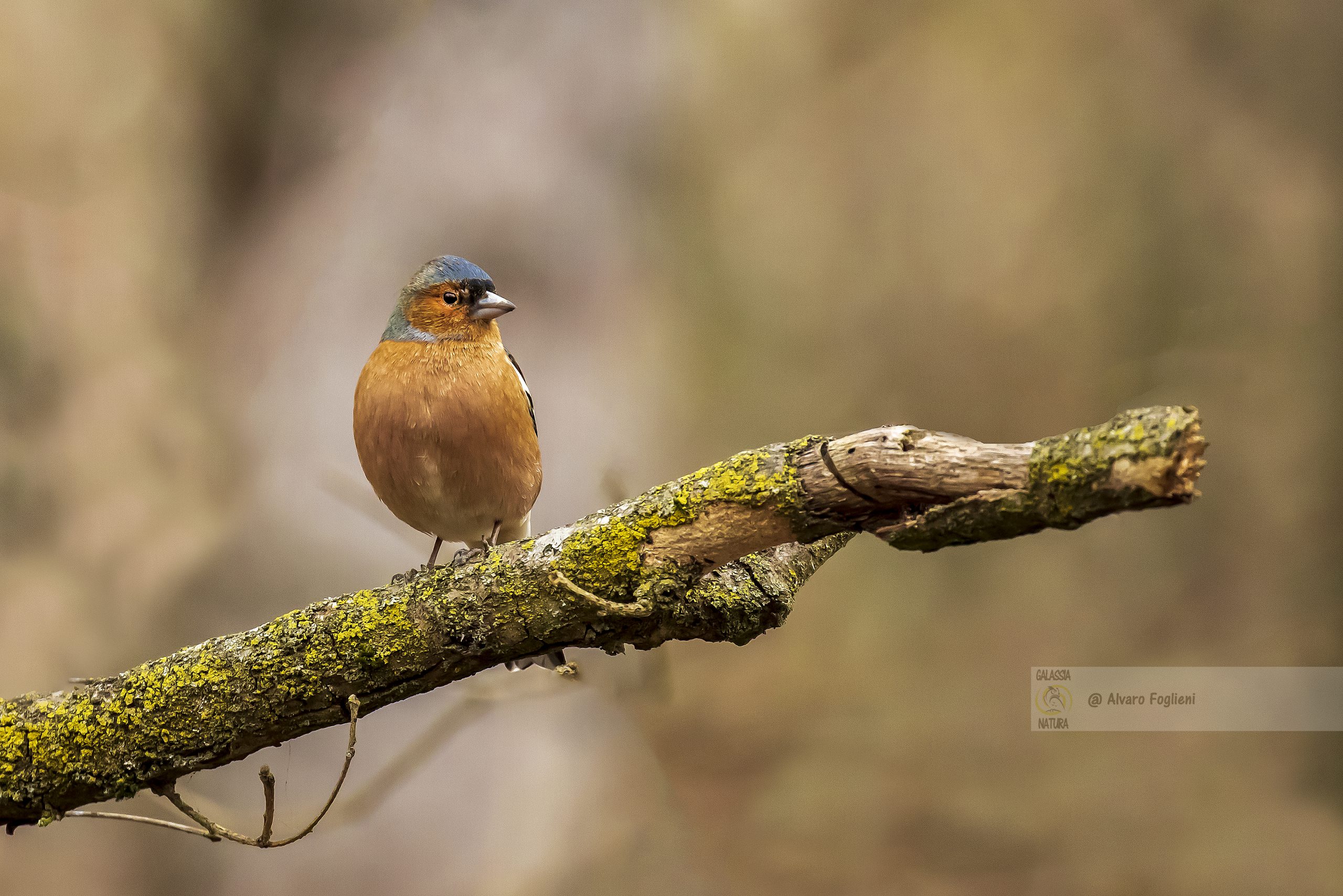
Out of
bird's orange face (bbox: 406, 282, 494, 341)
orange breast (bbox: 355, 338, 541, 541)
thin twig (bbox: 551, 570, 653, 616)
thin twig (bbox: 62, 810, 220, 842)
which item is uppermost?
bird's orange face (bbox: 406, 282, 494, 341)

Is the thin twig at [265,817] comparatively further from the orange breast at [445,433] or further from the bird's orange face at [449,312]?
the bird's orange face at [449,312]

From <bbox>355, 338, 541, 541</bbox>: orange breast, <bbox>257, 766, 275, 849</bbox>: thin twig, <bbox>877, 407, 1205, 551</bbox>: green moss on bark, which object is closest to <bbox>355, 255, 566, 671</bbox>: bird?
<bbox>355, 338, 541, 541</bbox>: orange breast

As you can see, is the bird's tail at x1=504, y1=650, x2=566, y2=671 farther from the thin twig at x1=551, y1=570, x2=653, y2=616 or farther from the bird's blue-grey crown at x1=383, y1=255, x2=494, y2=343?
the bird's blue-grey crown at x1=383, y1=255, x2=494, y2=343

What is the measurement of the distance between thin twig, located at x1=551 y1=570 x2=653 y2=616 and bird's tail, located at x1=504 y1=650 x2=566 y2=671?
24 centimetres

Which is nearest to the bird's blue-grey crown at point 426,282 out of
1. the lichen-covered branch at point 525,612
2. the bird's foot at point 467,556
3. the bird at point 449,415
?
the bird at point 449,415

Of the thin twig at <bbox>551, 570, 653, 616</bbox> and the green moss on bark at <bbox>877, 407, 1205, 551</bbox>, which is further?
the thin twig at <bbox>551, 570, 653, 616</bbox>

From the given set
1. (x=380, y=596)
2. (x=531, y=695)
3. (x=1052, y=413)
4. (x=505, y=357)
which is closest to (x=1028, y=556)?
(x=1052, y=413)

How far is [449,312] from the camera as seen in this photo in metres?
2.37

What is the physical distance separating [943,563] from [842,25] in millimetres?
2174

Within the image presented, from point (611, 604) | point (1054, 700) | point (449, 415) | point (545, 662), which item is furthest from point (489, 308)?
point (1054, 700)

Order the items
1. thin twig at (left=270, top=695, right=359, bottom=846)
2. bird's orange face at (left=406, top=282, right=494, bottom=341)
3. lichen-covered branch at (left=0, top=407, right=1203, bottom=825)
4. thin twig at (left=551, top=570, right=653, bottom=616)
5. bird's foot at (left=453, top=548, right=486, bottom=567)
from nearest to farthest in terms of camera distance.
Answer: lichen-covered branch at (left=0, top=407, right=1203, bottom=825)
thin twig at (left=551, top=570, right=653, bottom=616)
thin twig at (left=270, top=695, right=359, bottom=846)
bird's foot at (left=453, top=548, right=486, bottom=567)
bird's orange face at (left=406, top=282, right=494, bottom=341)

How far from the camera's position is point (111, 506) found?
3.34 metres

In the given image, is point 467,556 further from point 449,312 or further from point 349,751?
point 449,312

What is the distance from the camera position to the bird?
2160 millimetres
